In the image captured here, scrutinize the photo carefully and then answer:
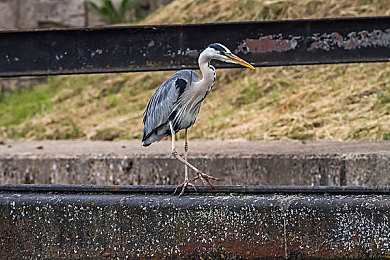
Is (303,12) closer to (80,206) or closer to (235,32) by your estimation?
(235,32)

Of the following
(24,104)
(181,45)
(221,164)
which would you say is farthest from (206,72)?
(24,104)

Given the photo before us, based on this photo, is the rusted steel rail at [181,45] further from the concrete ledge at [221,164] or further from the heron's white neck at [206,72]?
the heron's white neck at [206,72]

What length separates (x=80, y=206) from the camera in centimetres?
313

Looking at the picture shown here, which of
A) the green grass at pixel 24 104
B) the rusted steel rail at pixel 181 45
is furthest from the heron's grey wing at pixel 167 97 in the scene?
the green grass at pixel 24 104

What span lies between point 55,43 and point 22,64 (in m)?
0.25

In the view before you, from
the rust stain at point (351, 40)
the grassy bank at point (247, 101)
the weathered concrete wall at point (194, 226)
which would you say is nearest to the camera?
the weathered concrete wall at point (194, 226)

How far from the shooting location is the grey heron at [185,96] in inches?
121

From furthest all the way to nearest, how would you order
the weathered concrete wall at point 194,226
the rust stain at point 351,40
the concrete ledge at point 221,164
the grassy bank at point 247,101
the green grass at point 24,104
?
the green grass at point 24,104 < the grassy bank at point 247,101 < the concrete ledge at point 221,164 < the rust stain at point 351,40 < the weathered concrete wall at point 194,226

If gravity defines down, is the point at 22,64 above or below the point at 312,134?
above

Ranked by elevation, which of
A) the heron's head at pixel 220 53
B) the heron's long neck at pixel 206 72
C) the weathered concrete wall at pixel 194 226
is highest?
the heron's head at pixel 220 53

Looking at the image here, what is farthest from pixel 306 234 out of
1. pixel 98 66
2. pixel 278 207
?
pixel 98 66

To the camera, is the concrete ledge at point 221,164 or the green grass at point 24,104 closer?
the concrete ledge at point 221,164

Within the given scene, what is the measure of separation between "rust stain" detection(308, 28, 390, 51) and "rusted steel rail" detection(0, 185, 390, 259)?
1344 millimetres

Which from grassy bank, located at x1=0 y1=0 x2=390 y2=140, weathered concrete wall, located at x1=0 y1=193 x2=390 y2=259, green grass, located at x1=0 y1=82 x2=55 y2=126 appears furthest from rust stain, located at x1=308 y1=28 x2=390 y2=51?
green grass, located at x1=0 y1=82 x2=55 y2=126
